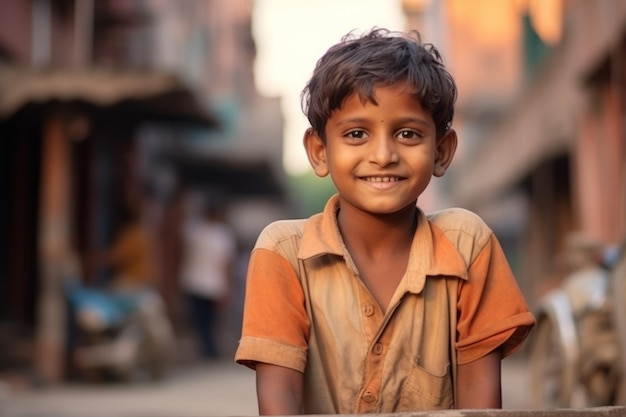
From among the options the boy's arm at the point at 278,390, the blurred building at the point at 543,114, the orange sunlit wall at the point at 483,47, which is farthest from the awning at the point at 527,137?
the boy's arm at the point at 278,390

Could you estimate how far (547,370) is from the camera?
25.9 feet

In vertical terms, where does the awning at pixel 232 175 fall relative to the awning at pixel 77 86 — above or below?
above

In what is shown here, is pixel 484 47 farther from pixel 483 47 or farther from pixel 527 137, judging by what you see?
pixel 527 137

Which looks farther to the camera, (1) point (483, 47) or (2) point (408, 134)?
(1) point (483, 47)

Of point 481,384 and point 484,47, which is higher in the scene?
point 484,47

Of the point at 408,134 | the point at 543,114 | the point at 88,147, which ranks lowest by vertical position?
the point at 408,134

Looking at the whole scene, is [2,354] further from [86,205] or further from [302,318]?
[302,318]

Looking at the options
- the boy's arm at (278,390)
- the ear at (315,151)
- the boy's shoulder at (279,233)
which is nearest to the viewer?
the boy's arm at (278,390)

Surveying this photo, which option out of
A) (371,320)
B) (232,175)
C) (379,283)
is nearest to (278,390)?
(371,320)

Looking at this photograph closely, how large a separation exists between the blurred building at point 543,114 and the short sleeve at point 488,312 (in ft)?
12.0

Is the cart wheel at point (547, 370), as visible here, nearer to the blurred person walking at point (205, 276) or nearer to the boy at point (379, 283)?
the boy at point (379, 283)

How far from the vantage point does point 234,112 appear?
22.6 metres

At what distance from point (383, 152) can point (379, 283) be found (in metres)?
0.35

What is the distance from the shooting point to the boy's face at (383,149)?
117 inches
